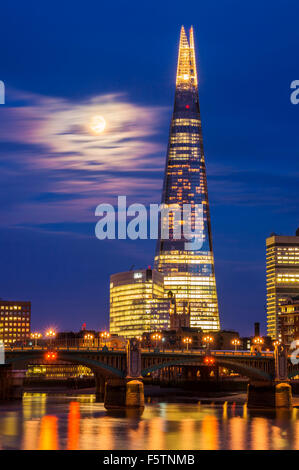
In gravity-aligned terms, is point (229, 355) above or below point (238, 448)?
above

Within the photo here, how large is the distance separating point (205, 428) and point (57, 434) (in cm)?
2208

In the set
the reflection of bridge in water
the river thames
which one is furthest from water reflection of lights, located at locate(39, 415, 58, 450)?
the reflection of bridge in water

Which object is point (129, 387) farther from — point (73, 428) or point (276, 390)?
point (73, 428)

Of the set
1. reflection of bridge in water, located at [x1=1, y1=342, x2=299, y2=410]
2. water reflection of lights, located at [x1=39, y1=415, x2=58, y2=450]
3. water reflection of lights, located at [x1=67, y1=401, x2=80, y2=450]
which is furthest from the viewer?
reflection of bridge in water, located at [x1=1, y1=342, x2=299, y2=410]

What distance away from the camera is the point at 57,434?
106125mm

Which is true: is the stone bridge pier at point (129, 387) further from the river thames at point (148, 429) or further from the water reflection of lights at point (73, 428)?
the water reflection of lights at point (73, 428)

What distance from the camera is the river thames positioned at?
319ft

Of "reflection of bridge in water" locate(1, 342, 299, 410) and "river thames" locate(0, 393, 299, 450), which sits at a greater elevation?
"reflection of bridge in water" locate(1, 342, 299, 410)

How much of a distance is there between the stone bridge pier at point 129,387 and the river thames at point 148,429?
10.1ft

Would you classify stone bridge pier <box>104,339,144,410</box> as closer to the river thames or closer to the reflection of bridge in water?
the reflection of bridge in water

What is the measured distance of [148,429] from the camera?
11375 cm
